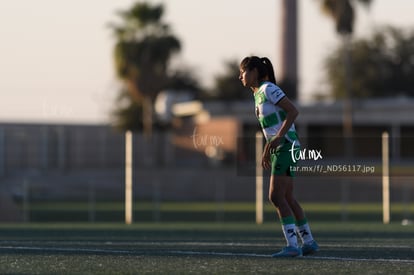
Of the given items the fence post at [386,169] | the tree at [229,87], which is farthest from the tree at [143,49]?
the fence post at [386,169]

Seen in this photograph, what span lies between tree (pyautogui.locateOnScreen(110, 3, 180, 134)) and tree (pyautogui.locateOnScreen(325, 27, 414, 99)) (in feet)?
105

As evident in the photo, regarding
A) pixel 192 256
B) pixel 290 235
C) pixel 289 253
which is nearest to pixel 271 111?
pixel 290 235

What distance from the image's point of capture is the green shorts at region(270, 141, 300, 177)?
10578mm

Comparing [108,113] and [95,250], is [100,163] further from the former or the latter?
[95,250]

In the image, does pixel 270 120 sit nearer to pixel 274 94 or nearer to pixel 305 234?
pixel 274 94

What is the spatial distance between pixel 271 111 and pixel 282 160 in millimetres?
468

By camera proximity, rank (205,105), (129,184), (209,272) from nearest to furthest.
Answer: (209,272) → (129,184) → (205,105)

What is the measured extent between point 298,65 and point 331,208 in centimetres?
3562

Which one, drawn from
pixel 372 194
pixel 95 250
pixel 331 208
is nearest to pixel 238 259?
pixel 95 250

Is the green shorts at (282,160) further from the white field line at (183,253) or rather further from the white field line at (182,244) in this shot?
the white field line at (182,244)

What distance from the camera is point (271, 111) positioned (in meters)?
10.7

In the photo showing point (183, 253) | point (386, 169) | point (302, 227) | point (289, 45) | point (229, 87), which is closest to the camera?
point (302, 227)

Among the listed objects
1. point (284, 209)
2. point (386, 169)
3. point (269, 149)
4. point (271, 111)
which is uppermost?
point (271, 111)

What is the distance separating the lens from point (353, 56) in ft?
299
